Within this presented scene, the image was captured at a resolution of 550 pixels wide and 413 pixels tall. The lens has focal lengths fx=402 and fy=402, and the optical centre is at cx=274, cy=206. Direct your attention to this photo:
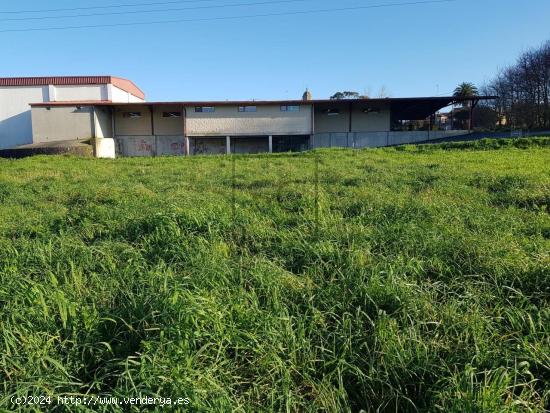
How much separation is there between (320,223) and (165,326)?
322cm

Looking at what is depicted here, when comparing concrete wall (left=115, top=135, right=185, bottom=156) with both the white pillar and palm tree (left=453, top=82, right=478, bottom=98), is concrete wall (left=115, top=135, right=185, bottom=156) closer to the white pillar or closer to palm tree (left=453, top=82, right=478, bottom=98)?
the white pillar

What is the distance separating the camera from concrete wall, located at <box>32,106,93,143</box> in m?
32.5

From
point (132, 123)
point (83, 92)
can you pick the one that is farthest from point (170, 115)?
point (83, 92)

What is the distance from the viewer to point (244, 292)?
10.4 feet

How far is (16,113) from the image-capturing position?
4038cm

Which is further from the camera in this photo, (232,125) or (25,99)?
(25,99)

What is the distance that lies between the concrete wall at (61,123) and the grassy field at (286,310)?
2968 centimetres

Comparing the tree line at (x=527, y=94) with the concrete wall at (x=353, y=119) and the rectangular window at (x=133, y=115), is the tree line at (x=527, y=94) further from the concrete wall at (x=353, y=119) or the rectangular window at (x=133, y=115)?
the rectangular window at (x=133, y=115)

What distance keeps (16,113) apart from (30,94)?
2.36m

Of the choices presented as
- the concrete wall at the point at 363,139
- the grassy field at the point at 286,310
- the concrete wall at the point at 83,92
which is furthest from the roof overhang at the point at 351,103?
the grassy field at the point at 286,310

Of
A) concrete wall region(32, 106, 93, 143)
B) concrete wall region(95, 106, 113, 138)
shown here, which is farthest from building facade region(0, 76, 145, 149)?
concrete wall region(32, 106, 93, 143)

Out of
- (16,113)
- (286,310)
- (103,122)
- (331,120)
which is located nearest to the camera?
(286,310)

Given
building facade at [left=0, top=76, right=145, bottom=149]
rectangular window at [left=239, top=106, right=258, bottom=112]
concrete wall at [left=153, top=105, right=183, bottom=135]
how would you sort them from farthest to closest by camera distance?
building facade at [left=0, top=76, right=145, bottom=149] < concrete wall at [left=153, top=105, right=183, bottom=135] < rectangular window at [left=239, top=106, right=258, bottom=112]

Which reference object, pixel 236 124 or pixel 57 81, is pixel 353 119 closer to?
pixel 236 124
